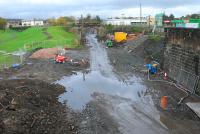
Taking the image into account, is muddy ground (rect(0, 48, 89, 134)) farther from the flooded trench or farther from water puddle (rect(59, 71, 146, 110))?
the flooded trench

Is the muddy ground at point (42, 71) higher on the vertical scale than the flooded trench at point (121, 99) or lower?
higher

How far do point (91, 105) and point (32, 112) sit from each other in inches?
211

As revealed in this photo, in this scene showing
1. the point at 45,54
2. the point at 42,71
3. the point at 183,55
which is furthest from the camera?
the point at 45,54

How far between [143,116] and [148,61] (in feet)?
84.0

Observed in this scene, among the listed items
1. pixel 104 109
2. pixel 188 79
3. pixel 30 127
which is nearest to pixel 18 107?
pixel 30 127

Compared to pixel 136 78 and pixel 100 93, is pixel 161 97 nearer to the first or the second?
pixel 100 93

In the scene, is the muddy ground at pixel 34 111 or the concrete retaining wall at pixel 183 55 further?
the concrete retaining wall at pixel 183 55

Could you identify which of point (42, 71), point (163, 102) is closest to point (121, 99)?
point (163, 102)

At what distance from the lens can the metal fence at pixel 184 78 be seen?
27.3 metres

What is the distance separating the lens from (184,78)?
97.9 ft

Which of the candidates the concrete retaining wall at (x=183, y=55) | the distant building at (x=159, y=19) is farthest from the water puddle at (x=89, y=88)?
the distant building at (x=159, y=19)

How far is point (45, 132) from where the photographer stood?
17.6 metres

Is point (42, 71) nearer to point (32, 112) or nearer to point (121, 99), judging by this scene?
point (121, 99)

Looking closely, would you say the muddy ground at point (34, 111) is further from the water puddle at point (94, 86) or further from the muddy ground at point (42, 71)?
the muddy ground at point (42, 71)
